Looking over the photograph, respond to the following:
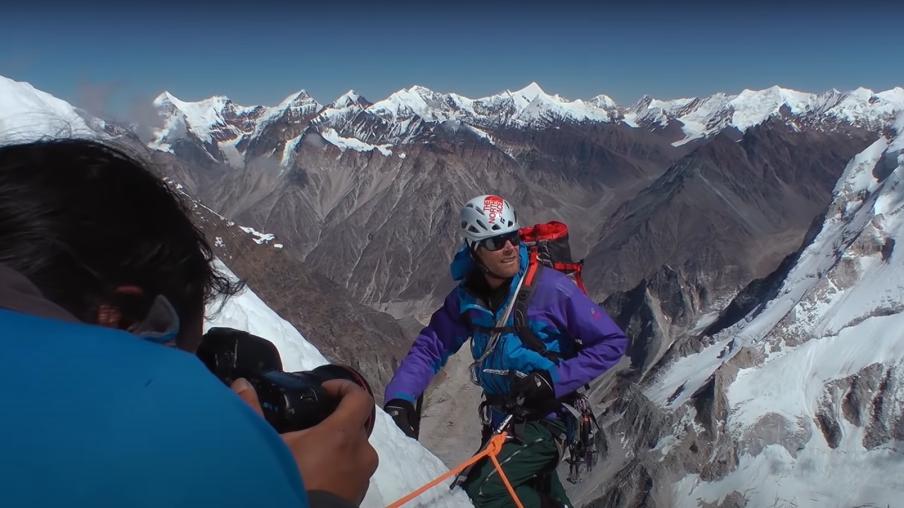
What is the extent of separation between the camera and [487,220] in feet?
20.7

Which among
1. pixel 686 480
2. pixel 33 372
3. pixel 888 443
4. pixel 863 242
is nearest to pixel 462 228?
pixel 33 372

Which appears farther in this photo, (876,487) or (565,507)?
(876,487)

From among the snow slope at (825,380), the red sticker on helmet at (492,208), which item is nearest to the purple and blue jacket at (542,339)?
the red sticker on helmet at (492,208)

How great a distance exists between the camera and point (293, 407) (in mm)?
1996

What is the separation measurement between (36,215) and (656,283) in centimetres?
19903

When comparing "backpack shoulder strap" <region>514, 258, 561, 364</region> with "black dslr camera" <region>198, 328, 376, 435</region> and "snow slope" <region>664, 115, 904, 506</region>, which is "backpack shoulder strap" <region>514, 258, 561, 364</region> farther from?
"snow slope" <region>664, 115, 904, 506</region>

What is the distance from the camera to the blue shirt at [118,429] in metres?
1.25

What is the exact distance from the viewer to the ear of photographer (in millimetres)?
1272

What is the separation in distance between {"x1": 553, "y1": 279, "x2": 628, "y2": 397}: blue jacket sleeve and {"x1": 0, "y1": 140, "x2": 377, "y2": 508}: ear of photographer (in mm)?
3968

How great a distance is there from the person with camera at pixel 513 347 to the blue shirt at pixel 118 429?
4.64 m

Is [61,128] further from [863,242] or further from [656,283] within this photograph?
[656,283]

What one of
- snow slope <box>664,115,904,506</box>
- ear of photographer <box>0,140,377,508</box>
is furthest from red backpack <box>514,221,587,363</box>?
snow slope <box>664,115,904,506</box>

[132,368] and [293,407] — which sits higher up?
[132,368]

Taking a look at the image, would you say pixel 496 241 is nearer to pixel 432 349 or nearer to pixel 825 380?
pixel 432 349
